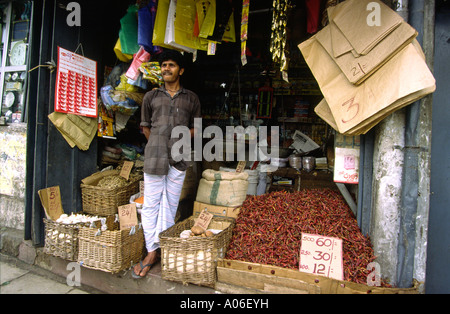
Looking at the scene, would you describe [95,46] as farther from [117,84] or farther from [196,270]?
[196,270]

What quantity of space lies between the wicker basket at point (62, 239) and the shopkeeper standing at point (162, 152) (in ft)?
2.24

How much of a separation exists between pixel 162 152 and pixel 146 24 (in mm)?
1530

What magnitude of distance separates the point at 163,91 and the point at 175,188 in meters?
1.02

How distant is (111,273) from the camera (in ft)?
9.30

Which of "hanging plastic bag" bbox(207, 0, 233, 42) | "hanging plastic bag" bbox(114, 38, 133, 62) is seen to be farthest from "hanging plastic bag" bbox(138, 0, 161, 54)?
"hanging plastic bag" bbox(207, 0, 233, 42)

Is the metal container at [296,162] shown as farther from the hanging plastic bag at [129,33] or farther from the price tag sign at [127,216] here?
the hanging plastic bag at [129,33]

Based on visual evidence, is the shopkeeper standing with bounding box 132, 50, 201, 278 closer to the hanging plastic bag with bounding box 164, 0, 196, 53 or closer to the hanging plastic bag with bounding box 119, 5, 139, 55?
the hanging plastic bag with bounding box 164, 0, 196, 53

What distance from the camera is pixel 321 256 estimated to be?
7.94ft

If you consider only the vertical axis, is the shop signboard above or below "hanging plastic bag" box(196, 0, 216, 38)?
below

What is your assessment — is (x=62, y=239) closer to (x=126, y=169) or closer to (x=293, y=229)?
(x=126, y=169)

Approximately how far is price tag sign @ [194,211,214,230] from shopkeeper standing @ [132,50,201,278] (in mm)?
301

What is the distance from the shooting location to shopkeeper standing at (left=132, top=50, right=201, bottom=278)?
9.37 feet

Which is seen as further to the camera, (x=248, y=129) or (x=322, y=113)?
(x=248, y=129)
